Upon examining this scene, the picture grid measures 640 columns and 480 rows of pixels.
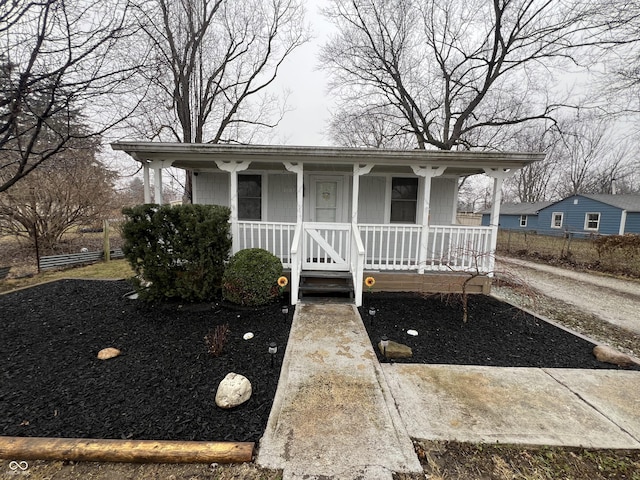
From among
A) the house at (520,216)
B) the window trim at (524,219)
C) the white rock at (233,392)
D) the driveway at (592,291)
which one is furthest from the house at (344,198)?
the window trim at (524,219)

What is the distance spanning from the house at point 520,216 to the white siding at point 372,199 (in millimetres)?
24538

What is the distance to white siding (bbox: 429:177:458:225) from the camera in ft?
22.7

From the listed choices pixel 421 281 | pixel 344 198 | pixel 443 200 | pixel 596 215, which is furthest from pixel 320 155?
pixel 596 215

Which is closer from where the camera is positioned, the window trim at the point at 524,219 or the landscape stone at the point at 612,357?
the landscape stone at the point at 612,357

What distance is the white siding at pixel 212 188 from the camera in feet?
22.6

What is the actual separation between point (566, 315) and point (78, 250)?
46.0ft

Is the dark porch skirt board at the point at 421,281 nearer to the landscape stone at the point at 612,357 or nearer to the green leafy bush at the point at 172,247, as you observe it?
the landscape stone at the point at 612,357

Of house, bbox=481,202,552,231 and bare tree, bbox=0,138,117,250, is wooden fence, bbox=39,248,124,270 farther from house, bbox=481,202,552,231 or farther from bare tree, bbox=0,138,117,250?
house, bbox=481,202,552,231

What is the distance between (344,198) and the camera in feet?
22.5

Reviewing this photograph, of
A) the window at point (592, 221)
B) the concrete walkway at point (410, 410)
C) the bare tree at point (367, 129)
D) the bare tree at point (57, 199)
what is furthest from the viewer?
the window at point (592, 221)

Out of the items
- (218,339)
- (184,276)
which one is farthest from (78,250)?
(218,339)

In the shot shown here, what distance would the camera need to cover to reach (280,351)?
3.36 meters

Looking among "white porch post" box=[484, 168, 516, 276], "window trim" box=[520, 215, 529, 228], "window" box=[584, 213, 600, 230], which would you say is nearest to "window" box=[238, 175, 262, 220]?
"white porch post" box=[484, 168, 516, 276]

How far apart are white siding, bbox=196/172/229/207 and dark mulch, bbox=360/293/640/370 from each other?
4459 mm
